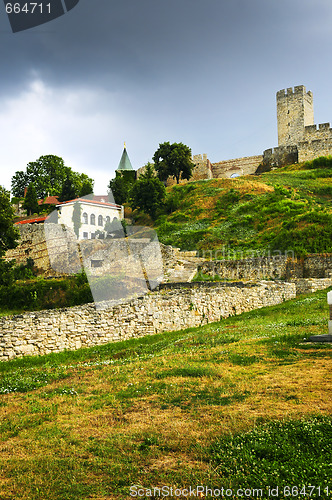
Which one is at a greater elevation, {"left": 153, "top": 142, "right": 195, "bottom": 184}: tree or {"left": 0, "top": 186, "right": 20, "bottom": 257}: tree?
{"left": 153, "top": 142, "right": 195, "bottom": 184}: tree

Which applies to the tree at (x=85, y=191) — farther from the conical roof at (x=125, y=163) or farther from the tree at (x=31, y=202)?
the conical roof at (x=125, y=163)

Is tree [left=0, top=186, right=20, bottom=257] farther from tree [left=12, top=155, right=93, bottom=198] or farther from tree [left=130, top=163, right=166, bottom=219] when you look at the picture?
tree [left=12, top=155, right=93, bottom=198]

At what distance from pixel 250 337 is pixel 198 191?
33.9m

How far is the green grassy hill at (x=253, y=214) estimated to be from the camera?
2575 cm

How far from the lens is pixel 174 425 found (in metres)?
5.23

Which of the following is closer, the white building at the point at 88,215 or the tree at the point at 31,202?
the white building at the point at 88,215

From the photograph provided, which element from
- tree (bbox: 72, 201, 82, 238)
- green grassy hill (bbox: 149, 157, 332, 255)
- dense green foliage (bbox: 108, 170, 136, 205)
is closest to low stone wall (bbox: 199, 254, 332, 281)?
green grassy hill (bbox: 149, 157, 332, 255)

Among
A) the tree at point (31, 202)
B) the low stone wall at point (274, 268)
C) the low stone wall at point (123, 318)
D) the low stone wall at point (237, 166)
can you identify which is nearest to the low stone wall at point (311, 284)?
the low stone wall at point (274, 268)

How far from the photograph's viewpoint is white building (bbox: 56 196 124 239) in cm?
4316

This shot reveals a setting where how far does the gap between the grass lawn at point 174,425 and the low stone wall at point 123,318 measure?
2406 millimetres

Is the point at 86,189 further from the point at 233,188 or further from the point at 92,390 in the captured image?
the point at 92,390

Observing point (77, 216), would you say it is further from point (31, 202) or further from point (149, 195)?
point (31, 202)

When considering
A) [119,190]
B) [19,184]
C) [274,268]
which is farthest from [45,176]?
[274,268]

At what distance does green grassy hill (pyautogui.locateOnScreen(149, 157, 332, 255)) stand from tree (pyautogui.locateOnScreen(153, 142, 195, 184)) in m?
7.27
